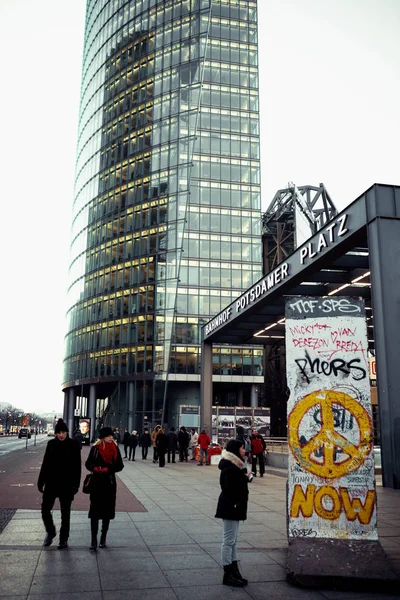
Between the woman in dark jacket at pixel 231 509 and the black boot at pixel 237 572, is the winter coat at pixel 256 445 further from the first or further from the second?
the black boot at pixel 237 572

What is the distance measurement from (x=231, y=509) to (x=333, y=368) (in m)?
2.31

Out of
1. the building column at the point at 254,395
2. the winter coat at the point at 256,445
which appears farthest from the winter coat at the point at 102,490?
the building column at the point at 254,395

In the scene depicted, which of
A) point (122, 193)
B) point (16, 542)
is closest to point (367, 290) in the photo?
point (16, 542)

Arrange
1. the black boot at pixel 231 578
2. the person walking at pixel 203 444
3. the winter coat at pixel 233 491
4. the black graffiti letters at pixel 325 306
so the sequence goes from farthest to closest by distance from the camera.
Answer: the person walking at pixel 203 444 → the black graffiti letters at pixel 325 306 → the winter coat at pixel 233 491 → the black boot at pixel 231 578

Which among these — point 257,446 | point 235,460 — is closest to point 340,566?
point 235,460

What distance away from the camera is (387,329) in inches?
540

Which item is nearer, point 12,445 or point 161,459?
point 161,459

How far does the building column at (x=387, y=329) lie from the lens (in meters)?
13.1

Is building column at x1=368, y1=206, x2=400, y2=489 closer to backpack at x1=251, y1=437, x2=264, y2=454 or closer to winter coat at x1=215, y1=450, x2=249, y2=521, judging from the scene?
backpack at x1=251, y1=437, x2=264, y2=454

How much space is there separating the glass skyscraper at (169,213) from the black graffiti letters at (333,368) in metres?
49.3

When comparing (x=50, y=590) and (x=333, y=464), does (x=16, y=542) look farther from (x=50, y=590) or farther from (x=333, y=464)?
(x=333, y=464)

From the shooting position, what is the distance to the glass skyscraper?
58.8 metres

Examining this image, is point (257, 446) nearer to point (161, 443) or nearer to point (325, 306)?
point (161, 443)

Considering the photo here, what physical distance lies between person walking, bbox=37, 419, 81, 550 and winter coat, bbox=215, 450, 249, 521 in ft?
9.03
